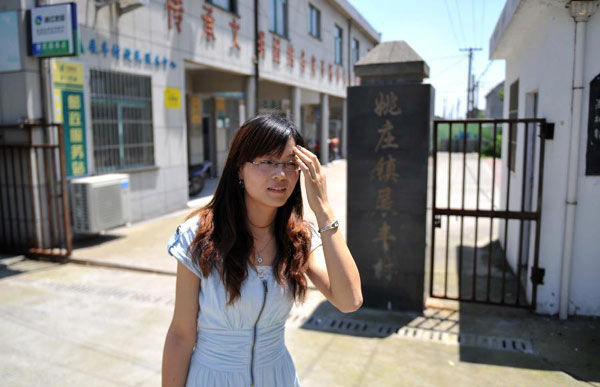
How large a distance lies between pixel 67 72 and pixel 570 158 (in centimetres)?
652

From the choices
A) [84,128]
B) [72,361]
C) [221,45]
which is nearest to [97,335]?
[72,361]

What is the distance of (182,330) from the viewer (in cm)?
160

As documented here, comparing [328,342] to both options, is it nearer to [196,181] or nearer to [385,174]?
[385,174]

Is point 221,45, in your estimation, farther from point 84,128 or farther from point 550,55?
point 550,55

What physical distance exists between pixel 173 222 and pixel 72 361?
5328 millimetres

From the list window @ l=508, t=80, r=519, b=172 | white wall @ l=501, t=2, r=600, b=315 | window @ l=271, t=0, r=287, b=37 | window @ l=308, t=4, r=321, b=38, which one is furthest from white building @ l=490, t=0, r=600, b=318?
window @ l=308, t=4, r=321, b=38

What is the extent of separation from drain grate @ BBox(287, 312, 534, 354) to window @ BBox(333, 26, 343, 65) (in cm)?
1758

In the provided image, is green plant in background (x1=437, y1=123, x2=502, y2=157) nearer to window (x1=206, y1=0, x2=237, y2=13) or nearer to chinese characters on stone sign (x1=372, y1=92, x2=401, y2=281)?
window (x1=206, y1=0, x2=237, y2=13)

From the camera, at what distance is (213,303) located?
5.20ft

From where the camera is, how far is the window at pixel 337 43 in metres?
20.5

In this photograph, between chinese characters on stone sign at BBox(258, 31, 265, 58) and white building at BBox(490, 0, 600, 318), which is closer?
white building at BBox(490, 0, 600, 318)

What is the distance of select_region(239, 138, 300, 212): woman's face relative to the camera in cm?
161

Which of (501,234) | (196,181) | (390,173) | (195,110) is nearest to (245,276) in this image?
(390,173)

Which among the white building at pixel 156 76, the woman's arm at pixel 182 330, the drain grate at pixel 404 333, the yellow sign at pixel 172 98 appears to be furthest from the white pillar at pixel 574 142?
the yellow sign at pixel 172 98
